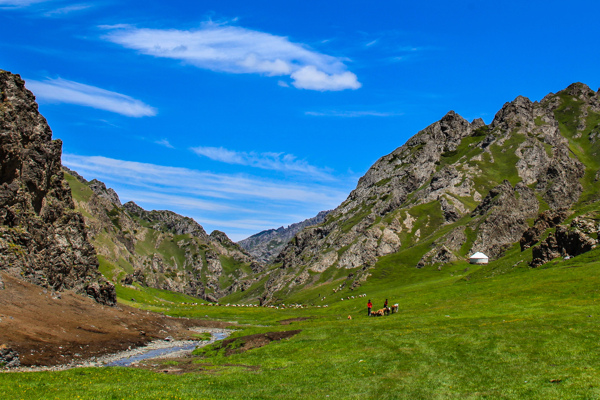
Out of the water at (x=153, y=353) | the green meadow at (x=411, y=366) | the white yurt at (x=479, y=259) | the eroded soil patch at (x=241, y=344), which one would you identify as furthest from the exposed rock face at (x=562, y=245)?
the water at (x=153, y=353)

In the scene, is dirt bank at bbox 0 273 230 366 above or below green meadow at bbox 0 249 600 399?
below

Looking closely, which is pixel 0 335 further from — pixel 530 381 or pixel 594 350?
pixel 594 350

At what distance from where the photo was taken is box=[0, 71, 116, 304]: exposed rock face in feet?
274

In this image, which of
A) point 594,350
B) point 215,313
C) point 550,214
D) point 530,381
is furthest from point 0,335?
point 550,214

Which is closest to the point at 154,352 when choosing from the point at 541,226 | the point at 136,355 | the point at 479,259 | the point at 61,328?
the point at 136,355

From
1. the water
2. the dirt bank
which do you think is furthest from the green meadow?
the dirt bank

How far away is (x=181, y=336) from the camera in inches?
3305

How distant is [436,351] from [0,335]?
162 feet

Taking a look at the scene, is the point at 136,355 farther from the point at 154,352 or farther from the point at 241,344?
the point at 241,344

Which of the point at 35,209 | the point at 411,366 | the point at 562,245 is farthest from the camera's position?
the point at 35,209

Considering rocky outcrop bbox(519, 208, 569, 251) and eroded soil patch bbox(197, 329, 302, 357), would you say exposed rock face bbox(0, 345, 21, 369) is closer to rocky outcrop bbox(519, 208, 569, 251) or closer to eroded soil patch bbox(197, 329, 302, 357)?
eroded soil patch bbox(197, 329, 302, 357)

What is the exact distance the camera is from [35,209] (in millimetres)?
99438

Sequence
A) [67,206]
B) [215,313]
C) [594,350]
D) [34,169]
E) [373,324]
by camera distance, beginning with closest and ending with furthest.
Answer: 1. [594,350]
2. [373,324]
3. [34,169]
4. [67,206]
5. [215,313]

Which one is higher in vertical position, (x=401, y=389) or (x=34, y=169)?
(x=34, y=169)
